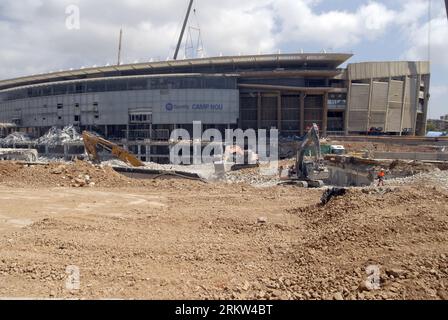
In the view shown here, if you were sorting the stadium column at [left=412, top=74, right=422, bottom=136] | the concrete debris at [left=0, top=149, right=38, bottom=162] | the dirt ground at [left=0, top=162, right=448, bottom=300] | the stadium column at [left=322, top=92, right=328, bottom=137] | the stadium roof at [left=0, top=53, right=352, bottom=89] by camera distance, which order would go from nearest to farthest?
the dirt ground at [left=0, top=162, right=448, bottom=300]
the concrete debris at [left=0, top=149, right=38, bottom=162]
the stadium column at [left=322, top=92, right=328, bottom=137]
the stadium roof at [left=0, top=53, right=352, bottom=89]
the stadium column at [left=412, top=74, right=422, bottom=136]

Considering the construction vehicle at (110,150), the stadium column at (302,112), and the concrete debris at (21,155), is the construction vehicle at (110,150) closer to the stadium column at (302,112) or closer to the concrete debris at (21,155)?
the concrete debris at (21,155)

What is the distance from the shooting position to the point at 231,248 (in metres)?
8.71

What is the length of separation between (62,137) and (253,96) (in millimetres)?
30018

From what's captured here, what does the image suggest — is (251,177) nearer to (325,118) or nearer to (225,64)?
(325,118)

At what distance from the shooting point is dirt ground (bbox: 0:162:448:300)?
6.13 meters

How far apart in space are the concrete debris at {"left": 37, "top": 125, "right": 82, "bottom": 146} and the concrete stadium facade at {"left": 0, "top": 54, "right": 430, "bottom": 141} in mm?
3733

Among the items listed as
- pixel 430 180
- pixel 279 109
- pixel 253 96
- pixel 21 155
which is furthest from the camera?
pixel 253 96

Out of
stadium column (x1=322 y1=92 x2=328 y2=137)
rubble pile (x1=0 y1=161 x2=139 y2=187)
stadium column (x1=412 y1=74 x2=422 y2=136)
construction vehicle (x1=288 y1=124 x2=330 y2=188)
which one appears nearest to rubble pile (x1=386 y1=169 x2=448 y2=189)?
construction vehicle (x1=288 y1=124 x2=330 y2=188)

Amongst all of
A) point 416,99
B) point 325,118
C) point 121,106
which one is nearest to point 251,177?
point 325,118

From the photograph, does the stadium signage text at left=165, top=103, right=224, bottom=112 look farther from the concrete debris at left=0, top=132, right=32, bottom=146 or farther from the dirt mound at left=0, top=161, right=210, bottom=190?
the dirt mound at left=0, top=161, right=210, bottom=190

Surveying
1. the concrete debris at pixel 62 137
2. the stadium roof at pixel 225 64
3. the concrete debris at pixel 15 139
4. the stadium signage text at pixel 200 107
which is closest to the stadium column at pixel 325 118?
the stadium roof at pixel 225 64

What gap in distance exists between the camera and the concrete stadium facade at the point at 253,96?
54.7 metres

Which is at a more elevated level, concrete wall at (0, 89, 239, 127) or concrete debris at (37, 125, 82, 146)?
concrete wall at (0, 89, 239, 127)

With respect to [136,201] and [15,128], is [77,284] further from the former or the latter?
[15,128]
